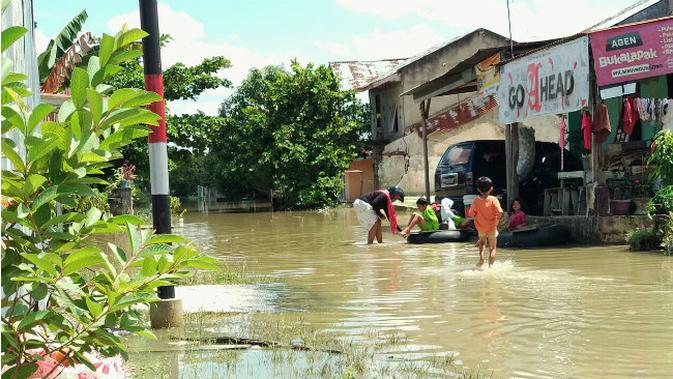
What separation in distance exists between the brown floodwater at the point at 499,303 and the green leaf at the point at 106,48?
3768 mm

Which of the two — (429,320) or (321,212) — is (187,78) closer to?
(321,212)

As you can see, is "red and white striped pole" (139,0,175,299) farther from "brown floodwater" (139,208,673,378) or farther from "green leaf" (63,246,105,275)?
"green leaf" (63,246,105,275)

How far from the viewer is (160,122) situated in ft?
22.9

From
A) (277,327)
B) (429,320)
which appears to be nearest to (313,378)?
(277,327)

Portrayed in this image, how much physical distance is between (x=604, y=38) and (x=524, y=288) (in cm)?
609

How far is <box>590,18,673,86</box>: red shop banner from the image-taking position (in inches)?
544

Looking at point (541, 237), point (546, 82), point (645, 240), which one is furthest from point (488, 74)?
point (645, 240)

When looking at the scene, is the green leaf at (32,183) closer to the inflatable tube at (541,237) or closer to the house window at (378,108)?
the inflatable tube at (541,237)

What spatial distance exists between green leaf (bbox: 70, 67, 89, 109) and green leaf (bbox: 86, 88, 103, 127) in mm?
66

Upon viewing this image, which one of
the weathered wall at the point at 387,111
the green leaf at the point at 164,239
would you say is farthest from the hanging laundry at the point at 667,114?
the weathered wall at the point at 387,111

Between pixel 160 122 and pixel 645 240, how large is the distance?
9.42 m

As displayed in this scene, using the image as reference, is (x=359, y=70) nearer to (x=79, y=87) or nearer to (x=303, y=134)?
(x=303, y=134)

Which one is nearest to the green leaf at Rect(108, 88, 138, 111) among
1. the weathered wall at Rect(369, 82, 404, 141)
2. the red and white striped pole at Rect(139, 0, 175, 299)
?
the red and white striped pole at Rect(139, 0, 175, 299)

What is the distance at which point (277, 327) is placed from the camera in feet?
24.7
